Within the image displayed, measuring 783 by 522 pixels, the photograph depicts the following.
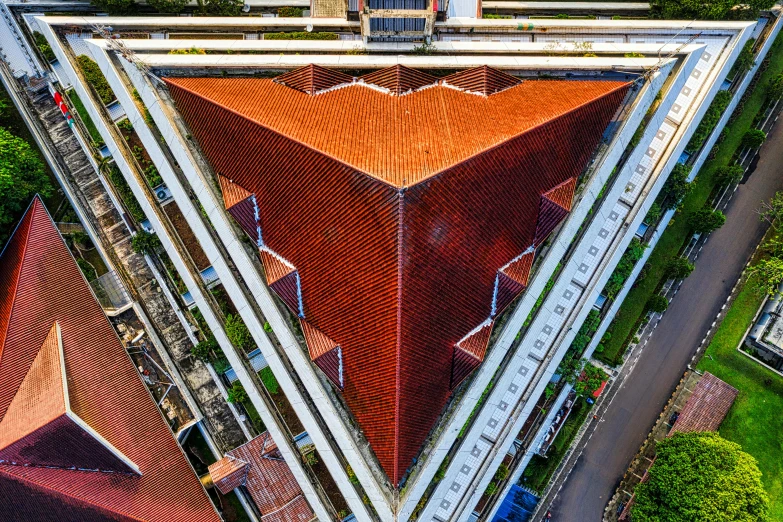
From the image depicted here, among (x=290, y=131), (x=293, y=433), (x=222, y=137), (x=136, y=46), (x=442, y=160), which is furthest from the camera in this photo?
(x=293, y=433)

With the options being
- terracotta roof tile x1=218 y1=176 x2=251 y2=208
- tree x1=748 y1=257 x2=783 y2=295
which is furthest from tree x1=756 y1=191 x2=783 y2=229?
terracotta roof tile x1=218 y1=176 x2=251 y2=208

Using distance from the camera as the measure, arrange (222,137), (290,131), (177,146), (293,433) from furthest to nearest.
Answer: (293,433)
(177,146)
(222,137)
(290,131)

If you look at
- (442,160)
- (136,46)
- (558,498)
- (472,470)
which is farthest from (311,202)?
(558,498)

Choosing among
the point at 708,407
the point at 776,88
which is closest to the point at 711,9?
the point at 776,88

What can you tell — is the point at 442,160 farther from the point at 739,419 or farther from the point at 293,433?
the point at 739,419

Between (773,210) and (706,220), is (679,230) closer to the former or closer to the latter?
(706,220)

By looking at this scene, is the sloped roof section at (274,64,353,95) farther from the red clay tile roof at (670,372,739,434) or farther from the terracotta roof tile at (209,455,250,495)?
the red clay tile roof at (670,372,739,434)
